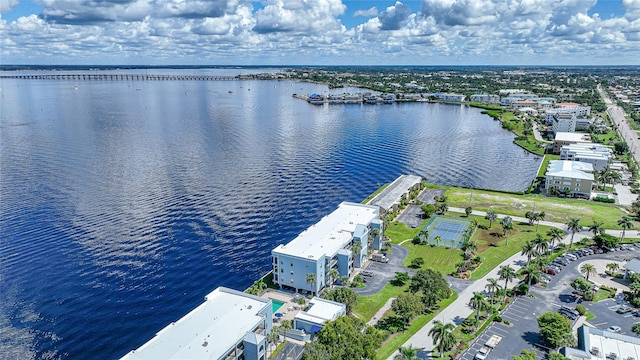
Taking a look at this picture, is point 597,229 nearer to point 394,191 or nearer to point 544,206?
point 544,206

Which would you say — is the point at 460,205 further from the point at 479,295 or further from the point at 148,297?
the point at 148,297

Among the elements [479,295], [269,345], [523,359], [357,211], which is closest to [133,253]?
[269,345]

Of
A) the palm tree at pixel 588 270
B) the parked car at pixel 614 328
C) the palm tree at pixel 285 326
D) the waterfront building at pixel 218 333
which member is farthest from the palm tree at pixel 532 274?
the waterfront building at pixel 218 333

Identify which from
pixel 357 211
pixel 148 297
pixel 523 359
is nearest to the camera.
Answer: pixel 523 359

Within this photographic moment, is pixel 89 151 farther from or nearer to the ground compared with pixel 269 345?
farther from the ground

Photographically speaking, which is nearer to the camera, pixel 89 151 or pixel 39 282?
pixel 39 282

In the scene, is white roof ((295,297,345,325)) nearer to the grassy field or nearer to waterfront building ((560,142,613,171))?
the grassy field

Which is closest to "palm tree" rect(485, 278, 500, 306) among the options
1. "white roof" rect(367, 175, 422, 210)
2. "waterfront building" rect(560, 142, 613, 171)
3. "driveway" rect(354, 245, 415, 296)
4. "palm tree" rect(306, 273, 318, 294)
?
"driveway" rect(354, 245, 415, 296)
